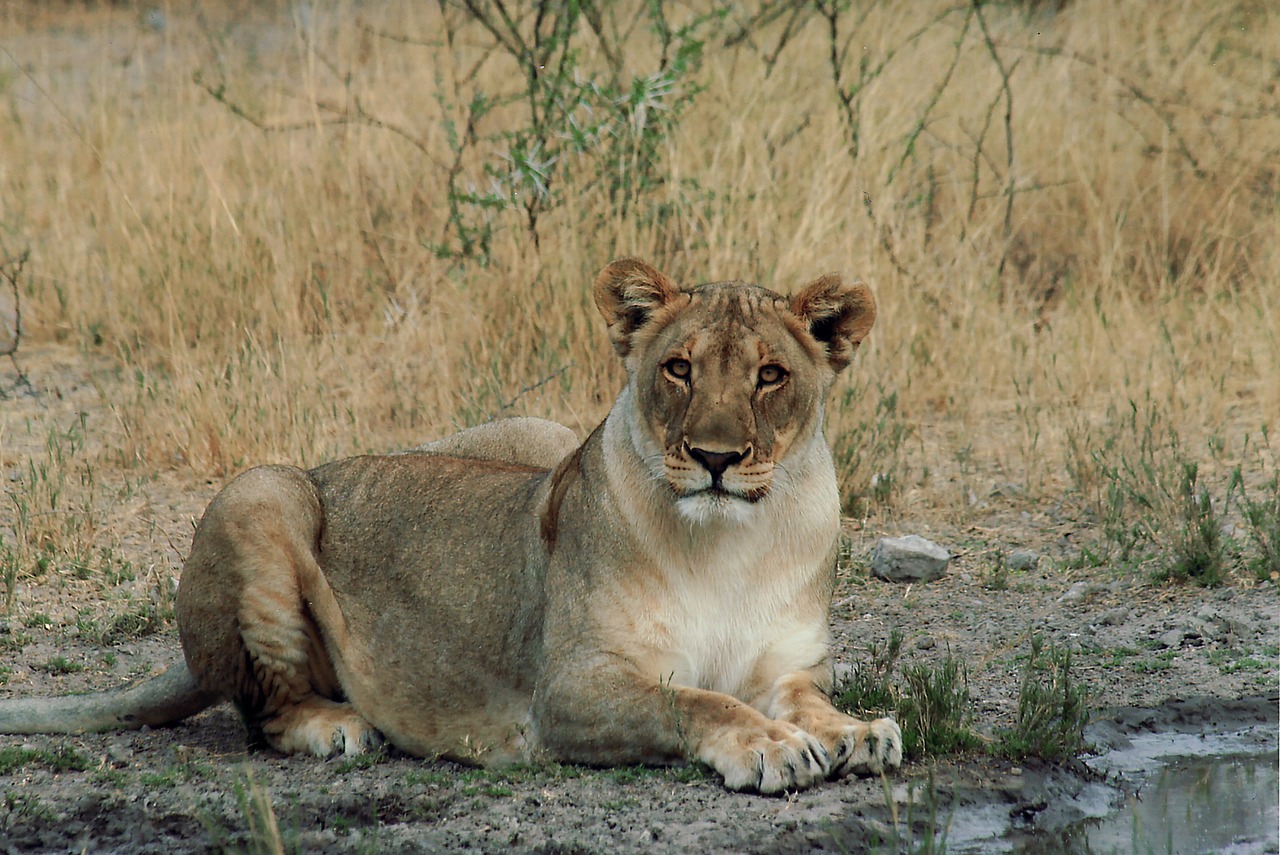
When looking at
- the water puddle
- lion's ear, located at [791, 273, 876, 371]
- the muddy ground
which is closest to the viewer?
the muddy ground

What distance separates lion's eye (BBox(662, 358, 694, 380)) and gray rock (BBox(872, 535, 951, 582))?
2248 mm

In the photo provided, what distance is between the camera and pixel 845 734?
391cm

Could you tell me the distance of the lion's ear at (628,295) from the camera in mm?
4355

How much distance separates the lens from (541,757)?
4285 mm

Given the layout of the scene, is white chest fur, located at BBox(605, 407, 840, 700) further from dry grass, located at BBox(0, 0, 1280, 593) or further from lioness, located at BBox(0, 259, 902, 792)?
dry grass, located at BBox(0, 0, 1280, 593)

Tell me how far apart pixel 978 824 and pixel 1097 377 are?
4.40m

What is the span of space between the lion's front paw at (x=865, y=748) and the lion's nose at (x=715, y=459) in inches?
26.6

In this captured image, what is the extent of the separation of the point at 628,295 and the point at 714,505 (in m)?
0.74

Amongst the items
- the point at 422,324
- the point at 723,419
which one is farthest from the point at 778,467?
the point at 422,324

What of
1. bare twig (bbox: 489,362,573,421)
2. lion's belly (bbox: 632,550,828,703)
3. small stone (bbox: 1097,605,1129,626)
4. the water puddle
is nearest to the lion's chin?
lion's belly (bbox: 632,550,828,703)

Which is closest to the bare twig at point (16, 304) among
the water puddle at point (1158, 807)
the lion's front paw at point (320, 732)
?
the lion's front paw at point (320, 732)

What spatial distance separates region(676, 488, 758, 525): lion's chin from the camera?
3.94 metres

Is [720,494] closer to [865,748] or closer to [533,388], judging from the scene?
[865,748]

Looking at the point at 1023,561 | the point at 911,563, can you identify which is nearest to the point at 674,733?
the point at 911,563
